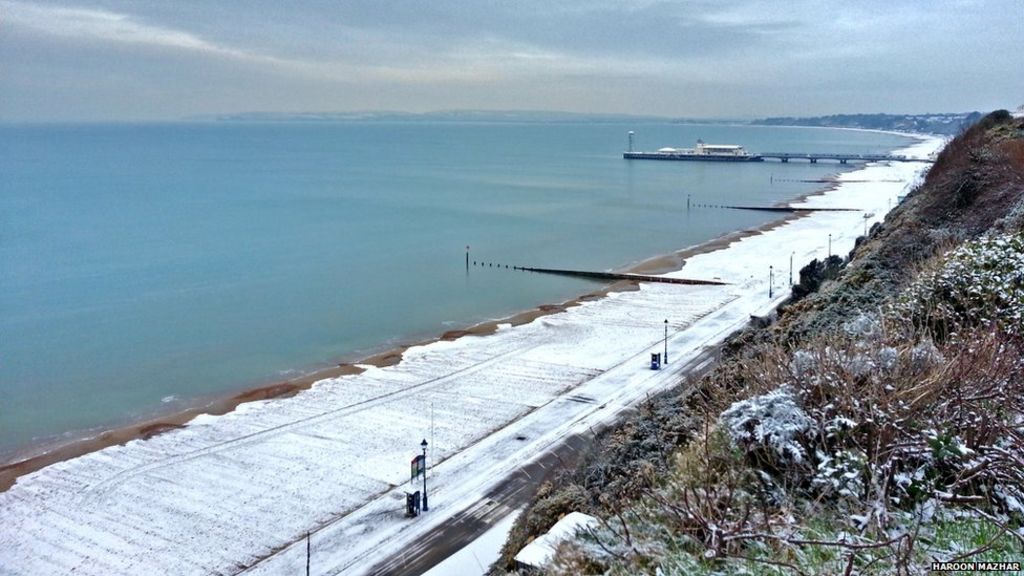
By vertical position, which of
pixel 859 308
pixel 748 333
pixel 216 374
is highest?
pixel 859 308

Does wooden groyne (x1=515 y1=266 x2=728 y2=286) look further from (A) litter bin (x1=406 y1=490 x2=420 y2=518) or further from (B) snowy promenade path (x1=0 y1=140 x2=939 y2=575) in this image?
(A) litter bin (x1=406 y1=490 x2=420 y2=518)

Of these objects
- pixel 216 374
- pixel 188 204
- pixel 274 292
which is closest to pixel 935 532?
pixel 216 374

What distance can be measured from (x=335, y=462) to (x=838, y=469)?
638 inches

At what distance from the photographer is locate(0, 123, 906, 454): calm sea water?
31.3 m

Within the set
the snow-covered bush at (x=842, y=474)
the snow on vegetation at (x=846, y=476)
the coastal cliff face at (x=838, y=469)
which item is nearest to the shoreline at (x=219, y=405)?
the coastal cliff face at (x=838, y=469)

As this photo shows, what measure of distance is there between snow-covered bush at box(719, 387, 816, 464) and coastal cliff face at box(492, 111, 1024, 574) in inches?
0.6

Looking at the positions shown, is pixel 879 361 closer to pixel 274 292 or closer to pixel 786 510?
pixel 786 510

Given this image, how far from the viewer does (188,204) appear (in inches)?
3255

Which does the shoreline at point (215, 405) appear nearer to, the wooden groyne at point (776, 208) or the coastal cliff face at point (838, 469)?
the coastal cliff face at point (838, 469)

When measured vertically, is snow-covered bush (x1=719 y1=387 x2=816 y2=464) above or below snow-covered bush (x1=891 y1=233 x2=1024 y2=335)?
below

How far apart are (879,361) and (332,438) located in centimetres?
1745

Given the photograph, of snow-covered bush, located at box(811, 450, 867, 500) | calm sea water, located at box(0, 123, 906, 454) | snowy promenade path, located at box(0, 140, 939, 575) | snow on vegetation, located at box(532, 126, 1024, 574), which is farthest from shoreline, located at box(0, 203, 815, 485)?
snow-covered bush, located at box(811, 450, 867, 500)

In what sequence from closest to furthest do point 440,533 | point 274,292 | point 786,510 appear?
1. point 786,510
2. point 440,533
3. point 274,292

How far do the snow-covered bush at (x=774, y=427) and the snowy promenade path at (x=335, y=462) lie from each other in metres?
10.6
